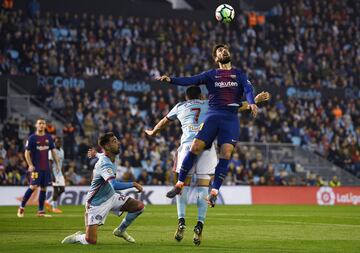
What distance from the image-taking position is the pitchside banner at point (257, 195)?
1229 inches

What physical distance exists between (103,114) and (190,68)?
640 cm

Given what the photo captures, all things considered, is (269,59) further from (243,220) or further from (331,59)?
(243,220)

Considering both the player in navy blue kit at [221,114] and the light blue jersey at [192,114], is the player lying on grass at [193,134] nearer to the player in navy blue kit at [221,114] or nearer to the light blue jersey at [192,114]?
the light blue jersey at [192,114]

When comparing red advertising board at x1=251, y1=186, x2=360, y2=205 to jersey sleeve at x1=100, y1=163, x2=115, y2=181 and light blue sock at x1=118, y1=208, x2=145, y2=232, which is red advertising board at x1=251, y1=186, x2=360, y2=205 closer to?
light blue sock at x1=118, y1=208, x2=145, y2=232

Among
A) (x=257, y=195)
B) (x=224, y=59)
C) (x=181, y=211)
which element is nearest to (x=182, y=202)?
(x=181, y=211)

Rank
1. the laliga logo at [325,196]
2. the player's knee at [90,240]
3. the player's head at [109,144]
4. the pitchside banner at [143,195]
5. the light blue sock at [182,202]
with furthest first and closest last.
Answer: the laliga logo at [325,196] < the pitchside banner at [143,195] < the light blue sock at [182,202] < the player's head at [109,144] < the player's knee at [90,240]

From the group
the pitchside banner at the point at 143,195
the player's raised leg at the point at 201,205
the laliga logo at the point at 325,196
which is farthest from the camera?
the laliga logo at the point at 325,196

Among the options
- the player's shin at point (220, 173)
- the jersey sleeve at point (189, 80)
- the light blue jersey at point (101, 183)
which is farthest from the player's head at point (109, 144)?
the player's shin at point (220, 173)

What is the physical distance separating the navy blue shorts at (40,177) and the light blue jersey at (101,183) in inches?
392

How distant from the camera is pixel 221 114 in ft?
45.8

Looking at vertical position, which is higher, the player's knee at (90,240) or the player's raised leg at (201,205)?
the player's raised leg at (201,205)

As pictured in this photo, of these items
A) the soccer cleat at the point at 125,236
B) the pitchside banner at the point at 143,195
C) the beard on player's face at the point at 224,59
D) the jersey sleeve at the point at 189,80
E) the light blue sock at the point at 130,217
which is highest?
the beard on player's face at the point at 224,59

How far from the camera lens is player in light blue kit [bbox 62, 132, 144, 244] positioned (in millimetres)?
13079

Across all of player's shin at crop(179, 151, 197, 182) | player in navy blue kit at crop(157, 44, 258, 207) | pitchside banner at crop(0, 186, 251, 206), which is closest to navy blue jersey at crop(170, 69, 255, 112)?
player in navy blue kit at crop(157, 44, 258, 207)
